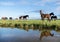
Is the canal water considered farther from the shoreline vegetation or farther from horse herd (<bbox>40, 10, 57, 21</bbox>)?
horse herd (<bbox>40, 10, 57, 21</bbox>)

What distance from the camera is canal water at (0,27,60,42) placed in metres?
3.49

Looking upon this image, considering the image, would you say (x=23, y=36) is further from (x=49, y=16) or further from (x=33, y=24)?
(x=49, y=16)

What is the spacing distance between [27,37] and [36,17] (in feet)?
1.37

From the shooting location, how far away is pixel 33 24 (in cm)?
366

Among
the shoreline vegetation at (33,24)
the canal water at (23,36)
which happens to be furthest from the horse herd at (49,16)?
the canal water at (23,36)

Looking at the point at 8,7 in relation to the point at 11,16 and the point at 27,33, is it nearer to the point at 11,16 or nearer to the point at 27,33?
the point at 11,16

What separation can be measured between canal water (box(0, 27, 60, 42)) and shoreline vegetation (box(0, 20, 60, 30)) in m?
0.08

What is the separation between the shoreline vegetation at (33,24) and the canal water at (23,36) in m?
0.08

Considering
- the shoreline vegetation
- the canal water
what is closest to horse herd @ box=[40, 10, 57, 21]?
the shoreline vegetation

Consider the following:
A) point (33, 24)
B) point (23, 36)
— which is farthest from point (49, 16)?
point (23, 36)

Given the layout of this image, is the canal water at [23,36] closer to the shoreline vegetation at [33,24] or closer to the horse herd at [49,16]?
the shoreline vegetation at [33,24]

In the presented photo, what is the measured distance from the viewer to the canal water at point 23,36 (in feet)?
11.5

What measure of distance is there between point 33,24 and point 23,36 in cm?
31

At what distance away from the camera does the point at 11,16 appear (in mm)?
3711
